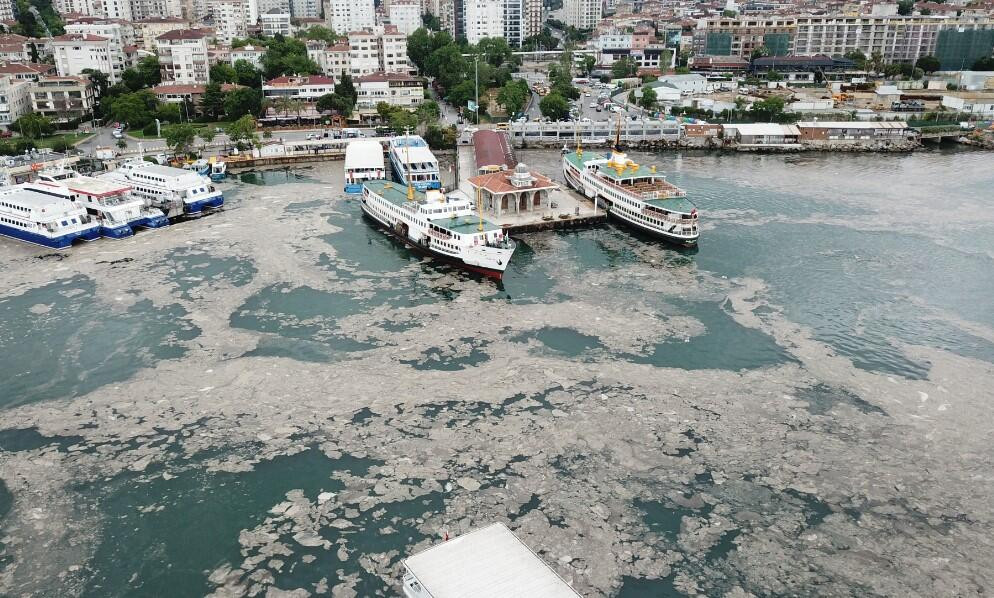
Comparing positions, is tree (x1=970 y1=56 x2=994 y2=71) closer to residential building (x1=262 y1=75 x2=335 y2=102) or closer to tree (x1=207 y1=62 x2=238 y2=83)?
residential building (x1=262 y1=75 x2=335 y2=102)

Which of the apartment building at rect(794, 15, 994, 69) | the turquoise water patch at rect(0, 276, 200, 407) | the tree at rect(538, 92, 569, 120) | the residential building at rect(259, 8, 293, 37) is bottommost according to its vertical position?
the turquoise water patch at rect(0, 276, 200, 407)

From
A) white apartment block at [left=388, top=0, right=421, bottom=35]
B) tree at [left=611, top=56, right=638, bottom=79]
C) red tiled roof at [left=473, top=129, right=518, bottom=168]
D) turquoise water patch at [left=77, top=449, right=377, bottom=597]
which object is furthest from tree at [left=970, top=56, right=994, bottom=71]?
turquoise water patch at [left=77, top=449, right=377, bottom=597]

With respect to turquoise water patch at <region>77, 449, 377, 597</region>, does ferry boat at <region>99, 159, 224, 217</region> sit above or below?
above

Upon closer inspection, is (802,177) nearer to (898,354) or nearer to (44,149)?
(898,354)

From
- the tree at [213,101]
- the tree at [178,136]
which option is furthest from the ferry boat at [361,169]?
the tree at [213,101]

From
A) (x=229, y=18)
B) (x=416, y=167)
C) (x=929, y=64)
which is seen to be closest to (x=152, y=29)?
(x=229, y=18)

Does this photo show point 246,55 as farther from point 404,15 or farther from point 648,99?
point 648,99

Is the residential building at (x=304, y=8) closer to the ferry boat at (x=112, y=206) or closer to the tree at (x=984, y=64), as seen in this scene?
the tree at (x=984, y=64)

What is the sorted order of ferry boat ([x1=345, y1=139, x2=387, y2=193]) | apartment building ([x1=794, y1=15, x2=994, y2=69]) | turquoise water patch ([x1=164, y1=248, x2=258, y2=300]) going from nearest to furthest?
turquoise water patch ([x1=164, y1=248, x2=258, y2=300]) → ferry boat ([x1=345, y1=139, x2=387, y2=193]) → apartment building ([x1=794, y1=15, x2=994, y2=69])
